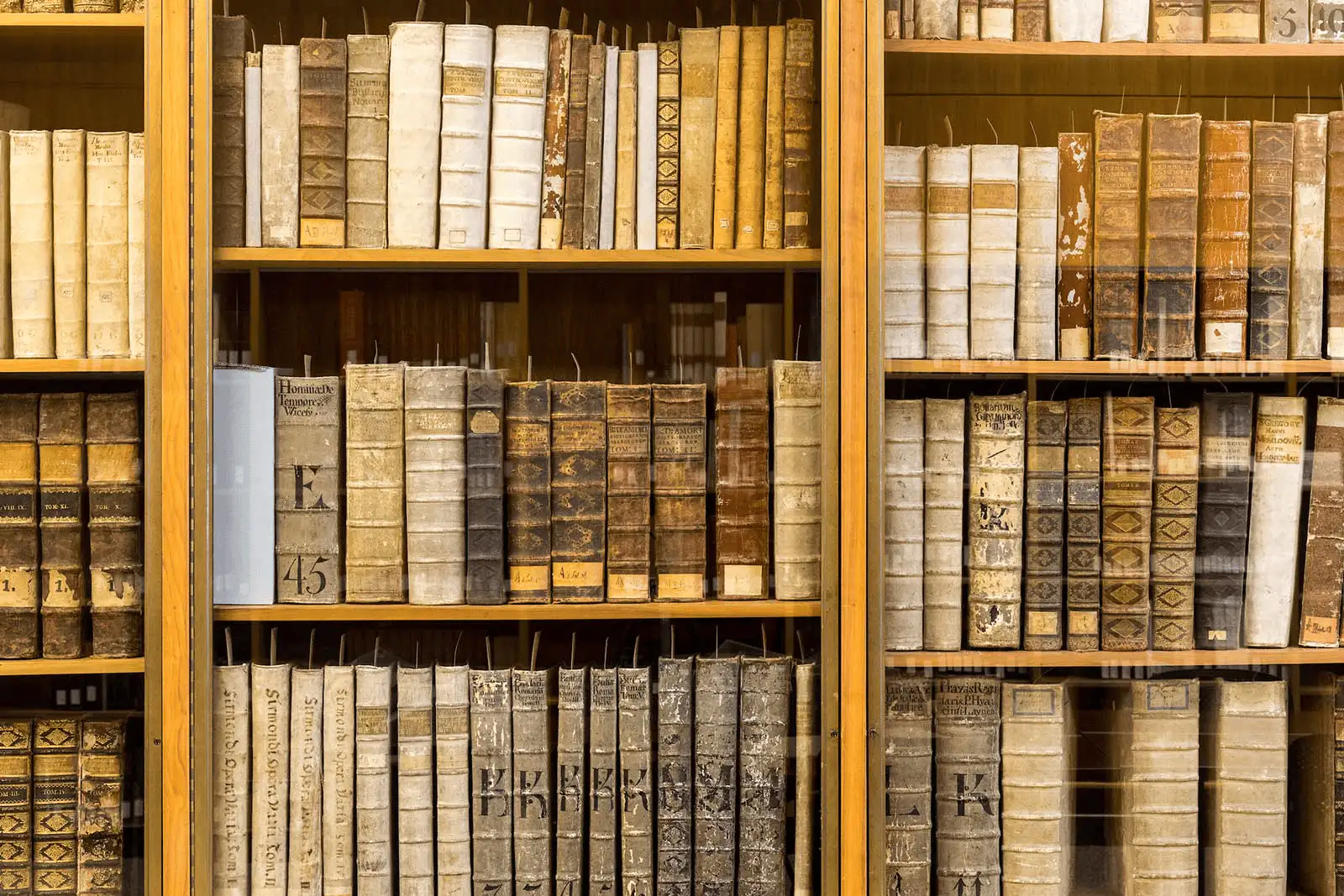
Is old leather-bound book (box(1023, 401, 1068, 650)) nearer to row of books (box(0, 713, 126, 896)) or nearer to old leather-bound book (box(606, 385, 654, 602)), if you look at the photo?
old leather-bound book (box(606, 385, 654, 602))

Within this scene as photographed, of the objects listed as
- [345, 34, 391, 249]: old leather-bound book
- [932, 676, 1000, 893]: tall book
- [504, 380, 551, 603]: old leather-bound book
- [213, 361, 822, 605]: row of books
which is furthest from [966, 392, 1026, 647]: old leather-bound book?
[345, 34, 391, 249]: old leather-bound book

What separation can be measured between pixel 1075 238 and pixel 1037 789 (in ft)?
2.40

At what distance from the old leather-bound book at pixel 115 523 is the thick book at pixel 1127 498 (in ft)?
4.11

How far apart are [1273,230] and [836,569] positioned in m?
0.72

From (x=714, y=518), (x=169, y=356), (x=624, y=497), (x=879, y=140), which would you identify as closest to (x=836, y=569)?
(x=714, y=518)

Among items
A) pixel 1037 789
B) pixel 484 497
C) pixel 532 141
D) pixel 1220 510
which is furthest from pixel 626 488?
pixel 1220 510

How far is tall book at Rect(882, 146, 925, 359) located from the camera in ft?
4.39

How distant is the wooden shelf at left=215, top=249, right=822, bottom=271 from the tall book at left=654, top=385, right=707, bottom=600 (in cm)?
17

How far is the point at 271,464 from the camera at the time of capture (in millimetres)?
1343

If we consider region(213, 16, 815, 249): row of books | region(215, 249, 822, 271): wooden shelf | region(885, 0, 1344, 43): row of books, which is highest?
region(885, 0, 1344, 43): row of books

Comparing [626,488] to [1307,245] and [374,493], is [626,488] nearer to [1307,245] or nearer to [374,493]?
[374,493]

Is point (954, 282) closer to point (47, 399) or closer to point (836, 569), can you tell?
point (836, 569)

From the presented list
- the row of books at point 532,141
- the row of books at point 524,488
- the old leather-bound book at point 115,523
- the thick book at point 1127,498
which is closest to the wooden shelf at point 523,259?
the row of books at point 532,141

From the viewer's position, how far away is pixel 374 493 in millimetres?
1353
